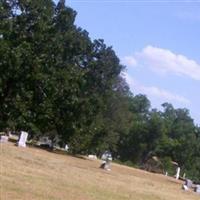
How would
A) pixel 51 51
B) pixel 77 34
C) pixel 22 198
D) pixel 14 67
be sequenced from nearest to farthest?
pixel 22 198, pixel 14 67, pixel 51 51, pixel 77 34

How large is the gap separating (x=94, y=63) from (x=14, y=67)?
12432 millimetres

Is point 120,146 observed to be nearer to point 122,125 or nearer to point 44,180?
point 122,125

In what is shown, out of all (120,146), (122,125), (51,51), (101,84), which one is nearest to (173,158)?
(120,146)

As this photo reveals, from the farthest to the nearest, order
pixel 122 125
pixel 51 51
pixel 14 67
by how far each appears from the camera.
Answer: pixel 122 125 < pixel 51 51 < pixel 14 67

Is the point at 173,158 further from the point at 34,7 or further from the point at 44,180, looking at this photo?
the point at 44,180

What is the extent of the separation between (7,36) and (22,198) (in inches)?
1625

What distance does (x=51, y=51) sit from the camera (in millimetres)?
57781

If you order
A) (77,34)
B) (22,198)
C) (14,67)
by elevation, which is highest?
(77,34)

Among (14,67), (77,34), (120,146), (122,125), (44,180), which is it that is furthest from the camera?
(120,146)

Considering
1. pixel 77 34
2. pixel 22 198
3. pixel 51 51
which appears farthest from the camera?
pixel 77 34

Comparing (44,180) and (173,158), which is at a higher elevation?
(173,158)

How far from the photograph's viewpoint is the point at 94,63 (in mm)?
64188

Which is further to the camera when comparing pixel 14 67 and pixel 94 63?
pixel 94 63

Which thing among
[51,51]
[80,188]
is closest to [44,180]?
[80,188]
